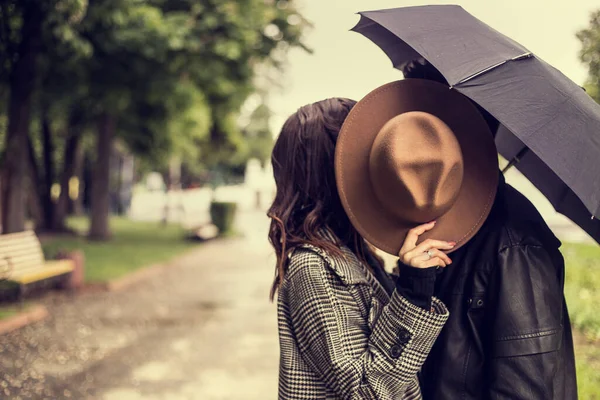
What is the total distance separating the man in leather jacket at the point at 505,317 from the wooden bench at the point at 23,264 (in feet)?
23.2

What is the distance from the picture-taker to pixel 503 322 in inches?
65.0

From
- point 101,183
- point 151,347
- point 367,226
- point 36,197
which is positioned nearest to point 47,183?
point 36,197

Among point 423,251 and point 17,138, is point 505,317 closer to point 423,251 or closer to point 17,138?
point 423,251

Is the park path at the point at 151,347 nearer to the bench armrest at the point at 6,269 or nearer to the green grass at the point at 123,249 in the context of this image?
the bench armrest at the point at 6,269

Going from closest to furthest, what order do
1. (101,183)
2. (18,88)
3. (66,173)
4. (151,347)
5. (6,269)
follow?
(151,347), (6,269), (18,88), (101,183), (66,173)

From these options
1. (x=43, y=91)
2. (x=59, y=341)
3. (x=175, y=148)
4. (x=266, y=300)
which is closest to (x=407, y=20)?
(x=59, y=341)

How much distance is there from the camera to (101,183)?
668 inches

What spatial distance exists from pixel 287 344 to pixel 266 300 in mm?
7959

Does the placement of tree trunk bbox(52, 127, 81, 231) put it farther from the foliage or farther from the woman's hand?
the woman's hand

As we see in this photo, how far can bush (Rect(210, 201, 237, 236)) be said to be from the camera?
67.0ft

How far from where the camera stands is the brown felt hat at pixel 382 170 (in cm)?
170

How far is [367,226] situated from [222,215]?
1887 centimetres

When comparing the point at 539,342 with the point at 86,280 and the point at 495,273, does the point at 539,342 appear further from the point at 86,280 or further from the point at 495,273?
the point at 86,280

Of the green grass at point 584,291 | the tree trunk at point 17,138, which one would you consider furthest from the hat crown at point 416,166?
the tree trunk at point 17,138
